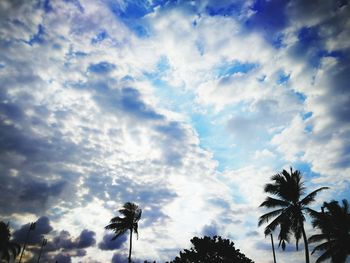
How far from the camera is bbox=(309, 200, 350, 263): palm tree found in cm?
2420

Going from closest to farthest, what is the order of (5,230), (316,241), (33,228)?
(316,241)
(5,230)
(33,228)

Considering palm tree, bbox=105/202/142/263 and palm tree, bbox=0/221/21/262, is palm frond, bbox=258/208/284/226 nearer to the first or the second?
palm tree, bbox=105/202/142/263

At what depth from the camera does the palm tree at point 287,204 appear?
21.2m

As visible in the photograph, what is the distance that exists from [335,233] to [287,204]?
768 cm

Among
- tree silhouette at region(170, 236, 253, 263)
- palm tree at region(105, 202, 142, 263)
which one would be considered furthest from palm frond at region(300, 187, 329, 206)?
palm tree at region(105, 202, 142, 263)

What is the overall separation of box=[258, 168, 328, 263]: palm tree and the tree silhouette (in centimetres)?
527

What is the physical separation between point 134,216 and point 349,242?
80.1 ft

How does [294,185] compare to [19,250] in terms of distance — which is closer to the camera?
[294,185]

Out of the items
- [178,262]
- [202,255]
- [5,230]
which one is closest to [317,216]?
[202,255]

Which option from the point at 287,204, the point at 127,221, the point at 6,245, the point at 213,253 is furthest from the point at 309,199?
the point at 6,245

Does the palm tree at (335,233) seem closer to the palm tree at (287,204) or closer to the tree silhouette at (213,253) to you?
the palm tree at (287,204)

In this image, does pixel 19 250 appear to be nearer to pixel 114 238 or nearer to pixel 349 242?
pixel 114 238

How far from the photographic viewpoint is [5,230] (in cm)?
4966

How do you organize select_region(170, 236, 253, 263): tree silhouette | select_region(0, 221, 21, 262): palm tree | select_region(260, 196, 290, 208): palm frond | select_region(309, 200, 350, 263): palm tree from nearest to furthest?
select_region(170, 236, 253, 263): tree silhouette → select_region(260, 196, 290, 208): palm frond → select_region(309, 200, 350, 263): palm tree → select_region(0, 221, 21, 262): palm tree
